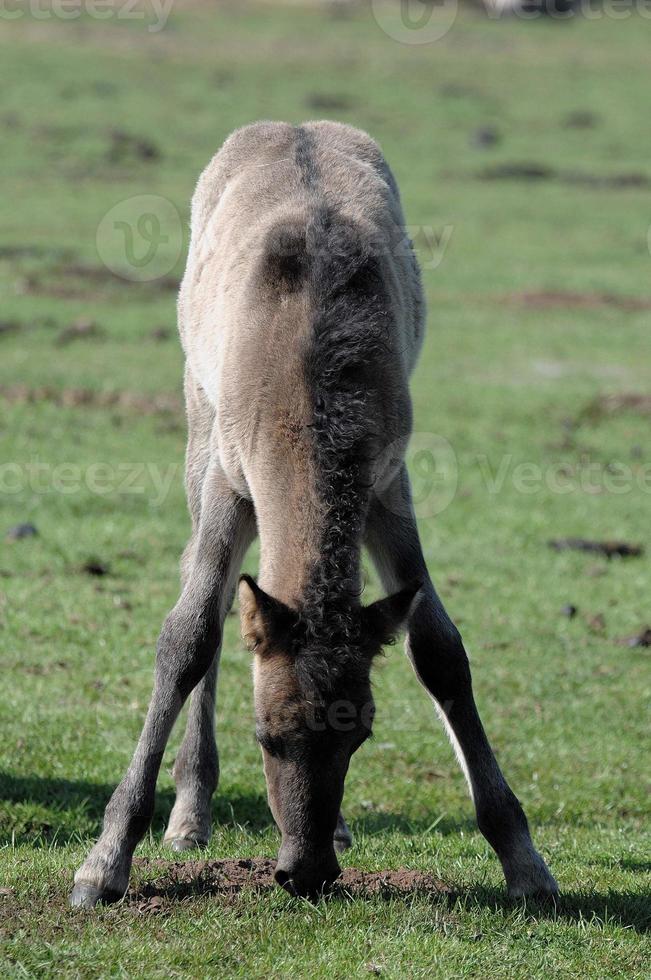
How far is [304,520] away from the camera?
4.92 metres

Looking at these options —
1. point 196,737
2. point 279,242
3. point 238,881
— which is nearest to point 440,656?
point 238,881

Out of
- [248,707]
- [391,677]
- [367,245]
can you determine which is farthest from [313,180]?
[391,677]

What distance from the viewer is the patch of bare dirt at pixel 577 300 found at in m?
23.3

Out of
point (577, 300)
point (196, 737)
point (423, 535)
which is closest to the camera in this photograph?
point (196, 737)

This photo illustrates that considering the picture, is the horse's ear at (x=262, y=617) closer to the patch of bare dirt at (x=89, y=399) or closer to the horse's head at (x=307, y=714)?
the horse's head at (x=307, y=714)

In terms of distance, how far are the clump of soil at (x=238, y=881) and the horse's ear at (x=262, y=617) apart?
1106 millimetres

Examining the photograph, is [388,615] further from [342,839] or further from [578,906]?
[342,839]

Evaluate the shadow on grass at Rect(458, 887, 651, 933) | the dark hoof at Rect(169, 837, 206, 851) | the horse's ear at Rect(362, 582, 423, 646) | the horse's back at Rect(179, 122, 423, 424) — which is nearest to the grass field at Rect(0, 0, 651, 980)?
the shadow on grass at Rect(458, 887, 651, 933)

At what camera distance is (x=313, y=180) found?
20.6 ft

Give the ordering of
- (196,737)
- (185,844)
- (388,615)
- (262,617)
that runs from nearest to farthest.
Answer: (262,617), (388,615), (185,844), (196,737)

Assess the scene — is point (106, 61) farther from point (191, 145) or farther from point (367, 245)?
point (367, 245)

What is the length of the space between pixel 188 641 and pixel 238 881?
3.39 feet

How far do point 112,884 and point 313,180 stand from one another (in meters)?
3.31

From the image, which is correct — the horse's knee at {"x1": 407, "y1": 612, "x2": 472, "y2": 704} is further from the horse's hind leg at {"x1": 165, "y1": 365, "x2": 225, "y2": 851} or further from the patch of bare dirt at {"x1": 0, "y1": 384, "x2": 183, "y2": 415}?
the patch of bare dirt at {"x1": 0, "y1": 384, "x2": 183, "y2": 415}
